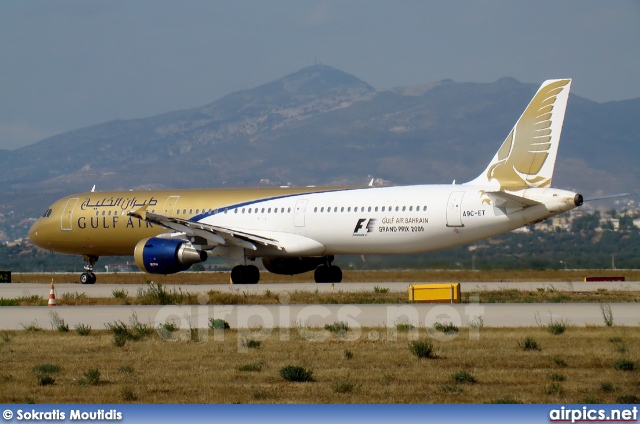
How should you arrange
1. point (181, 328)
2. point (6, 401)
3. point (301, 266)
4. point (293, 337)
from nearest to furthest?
point (6, 401)
point (293, 337)
point (181, 328)
point (301, 266)

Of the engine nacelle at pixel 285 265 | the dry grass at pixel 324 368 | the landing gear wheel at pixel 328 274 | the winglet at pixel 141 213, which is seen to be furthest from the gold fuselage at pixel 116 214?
the dry grass at pixel 324 368

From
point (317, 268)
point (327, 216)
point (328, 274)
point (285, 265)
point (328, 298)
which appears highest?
point (327, 216)

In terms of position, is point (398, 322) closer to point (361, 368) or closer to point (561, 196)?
point (361, 368)

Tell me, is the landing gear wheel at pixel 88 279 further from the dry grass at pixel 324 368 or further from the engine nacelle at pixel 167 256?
the dry grass at pixel 324 368

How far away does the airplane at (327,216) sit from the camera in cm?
3588

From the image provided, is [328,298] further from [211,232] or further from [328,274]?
[328,274]

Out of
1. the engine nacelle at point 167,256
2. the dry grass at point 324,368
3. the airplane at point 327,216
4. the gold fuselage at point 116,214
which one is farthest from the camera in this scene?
the gold fuselage at point 116,214

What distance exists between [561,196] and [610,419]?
23806 millimetres

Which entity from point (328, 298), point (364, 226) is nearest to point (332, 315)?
point (328, 298)

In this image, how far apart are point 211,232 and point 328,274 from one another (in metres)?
5.13

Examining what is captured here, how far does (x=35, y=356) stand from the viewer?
61.0 ft

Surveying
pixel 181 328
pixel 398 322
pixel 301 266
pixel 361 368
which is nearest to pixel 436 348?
pixel 361 368

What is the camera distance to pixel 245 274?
4003cm

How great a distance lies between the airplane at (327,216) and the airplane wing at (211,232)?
0.15ft
